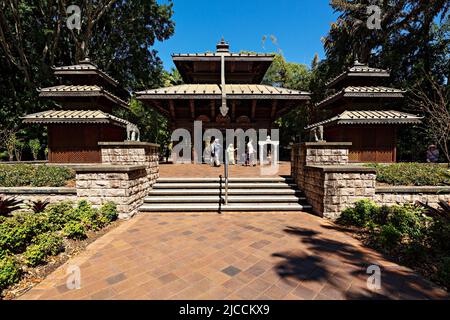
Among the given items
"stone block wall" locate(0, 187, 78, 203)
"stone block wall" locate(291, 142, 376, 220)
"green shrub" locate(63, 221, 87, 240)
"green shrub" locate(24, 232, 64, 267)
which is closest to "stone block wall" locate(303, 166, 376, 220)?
"stone block wall" locate(291, 142, 376, 220)

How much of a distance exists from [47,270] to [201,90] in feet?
38.5

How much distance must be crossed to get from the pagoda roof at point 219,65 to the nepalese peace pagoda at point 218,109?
73mm

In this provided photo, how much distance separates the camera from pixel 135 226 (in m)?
5.00

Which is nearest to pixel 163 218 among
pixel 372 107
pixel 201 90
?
pixel 201 90

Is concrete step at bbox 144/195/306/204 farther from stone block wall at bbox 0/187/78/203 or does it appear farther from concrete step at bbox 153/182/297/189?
stone block wall at bbox 0/187/78/203

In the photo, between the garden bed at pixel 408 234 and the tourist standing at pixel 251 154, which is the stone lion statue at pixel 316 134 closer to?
the garden bed at pixel 408 234

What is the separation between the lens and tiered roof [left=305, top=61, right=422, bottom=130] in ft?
38.9

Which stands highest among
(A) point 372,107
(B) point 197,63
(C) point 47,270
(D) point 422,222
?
(B) point 197,63

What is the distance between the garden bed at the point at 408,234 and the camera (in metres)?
3.13

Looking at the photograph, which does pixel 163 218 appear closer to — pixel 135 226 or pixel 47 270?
pixel 135 226

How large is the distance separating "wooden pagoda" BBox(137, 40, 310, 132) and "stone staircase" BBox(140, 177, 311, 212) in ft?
20.9

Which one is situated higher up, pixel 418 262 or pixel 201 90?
pixel 201 90

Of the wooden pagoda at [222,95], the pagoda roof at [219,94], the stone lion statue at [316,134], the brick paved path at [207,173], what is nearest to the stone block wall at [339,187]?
→ the stone lion statue at [316,134]

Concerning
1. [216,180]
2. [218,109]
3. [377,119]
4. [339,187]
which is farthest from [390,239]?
[218,109]
